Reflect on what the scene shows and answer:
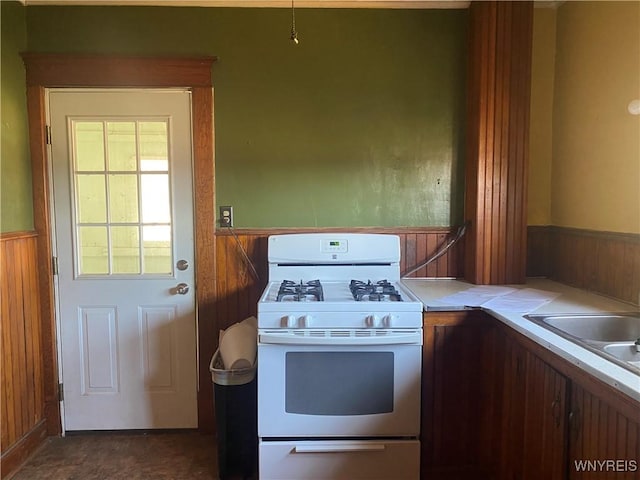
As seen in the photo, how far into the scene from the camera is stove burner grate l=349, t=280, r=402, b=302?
1996 mm

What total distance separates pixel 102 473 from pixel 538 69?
320 centimetres

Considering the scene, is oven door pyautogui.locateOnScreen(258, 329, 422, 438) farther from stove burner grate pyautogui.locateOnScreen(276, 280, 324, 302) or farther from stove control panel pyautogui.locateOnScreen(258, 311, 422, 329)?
stove burner grate pyautogui.locateOnScreen(276, 280, 324, 302)

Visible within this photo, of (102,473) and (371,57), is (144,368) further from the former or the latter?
(371,57)

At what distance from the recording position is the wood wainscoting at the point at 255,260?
8.27 feet

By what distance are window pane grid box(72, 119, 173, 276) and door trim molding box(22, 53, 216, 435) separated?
17cm

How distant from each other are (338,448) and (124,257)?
1.55 m

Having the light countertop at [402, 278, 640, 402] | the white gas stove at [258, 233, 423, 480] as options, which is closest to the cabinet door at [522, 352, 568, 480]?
the light countertop at [402, 278, 640, 402]

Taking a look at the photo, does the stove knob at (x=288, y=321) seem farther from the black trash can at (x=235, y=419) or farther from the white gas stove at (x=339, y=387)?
the black trash can at (x=235, y=419)

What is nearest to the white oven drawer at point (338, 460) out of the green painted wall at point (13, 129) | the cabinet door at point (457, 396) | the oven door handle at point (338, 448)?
the oven door handle at point (338, 448)

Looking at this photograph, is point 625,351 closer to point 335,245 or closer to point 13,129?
point 335,245

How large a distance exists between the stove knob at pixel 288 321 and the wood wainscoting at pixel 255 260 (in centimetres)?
68

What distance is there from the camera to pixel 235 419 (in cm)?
215

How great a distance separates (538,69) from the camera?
257cm

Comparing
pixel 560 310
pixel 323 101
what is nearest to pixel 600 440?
pixel 560 310
